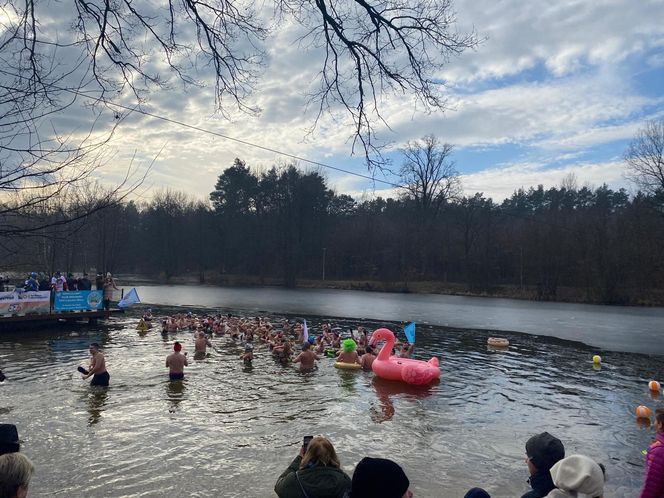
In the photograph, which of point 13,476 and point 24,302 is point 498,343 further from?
point 13,476

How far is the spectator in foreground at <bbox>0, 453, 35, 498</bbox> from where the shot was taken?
2.72m

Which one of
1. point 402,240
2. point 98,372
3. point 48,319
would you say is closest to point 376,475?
point 98,372

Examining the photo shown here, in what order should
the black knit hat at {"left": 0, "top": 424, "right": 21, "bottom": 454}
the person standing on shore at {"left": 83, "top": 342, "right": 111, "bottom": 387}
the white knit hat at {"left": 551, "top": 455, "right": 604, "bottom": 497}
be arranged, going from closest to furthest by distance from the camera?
1. the white knit hat at {"left": 551, "top": 455, "right": 604, "bottom": 497}
2. the black knit hat at {"left": 0, "top": 424, "right": 21, "bottom": 454}
3. the person standing on shore at {"left": 83, "top": 342, "right": 111, "bottom": 387}

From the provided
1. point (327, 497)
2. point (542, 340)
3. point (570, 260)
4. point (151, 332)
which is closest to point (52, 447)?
point (327, 497)

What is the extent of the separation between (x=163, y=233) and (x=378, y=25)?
246 ft

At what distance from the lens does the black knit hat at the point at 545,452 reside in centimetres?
375

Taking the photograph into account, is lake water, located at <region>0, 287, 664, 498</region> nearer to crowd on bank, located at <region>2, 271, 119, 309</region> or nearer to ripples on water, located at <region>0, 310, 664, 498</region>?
ripples on water, located at <region>0, 310, 664, 498</region>

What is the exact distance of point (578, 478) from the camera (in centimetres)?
317

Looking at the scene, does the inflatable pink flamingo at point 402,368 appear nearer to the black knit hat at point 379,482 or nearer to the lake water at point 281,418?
the lake water at point 281,418

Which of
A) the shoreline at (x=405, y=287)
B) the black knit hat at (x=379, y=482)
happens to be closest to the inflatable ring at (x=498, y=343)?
the black knit hat at (x=379, y=482)

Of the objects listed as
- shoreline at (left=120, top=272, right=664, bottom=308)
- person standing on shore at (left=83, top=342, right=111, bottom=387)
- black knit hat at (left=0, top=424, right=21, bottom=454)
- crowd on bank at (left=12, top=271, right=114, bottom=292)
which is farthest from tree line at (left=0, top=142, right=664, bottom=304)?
black knit hat at (left=0, top=424, right=21, bottom=454)

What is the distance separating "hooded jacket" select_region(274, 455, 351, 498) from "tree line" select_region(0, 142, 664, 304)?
46.9 m

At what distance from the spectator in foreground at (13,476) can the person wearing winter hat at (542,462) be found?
3367mm

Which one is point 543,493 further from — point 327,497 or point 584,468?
point 327,497
